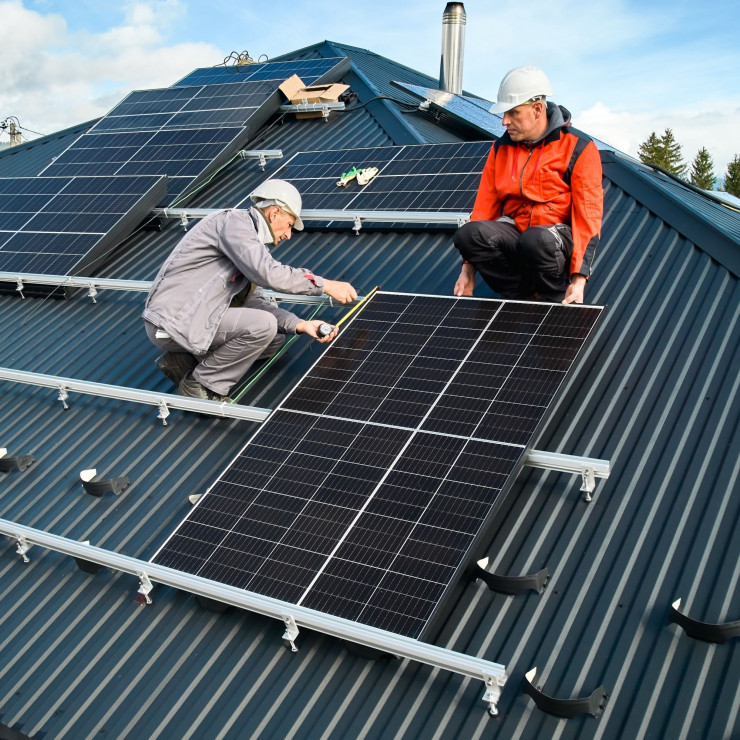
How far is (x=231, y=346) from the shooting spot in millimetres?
8414

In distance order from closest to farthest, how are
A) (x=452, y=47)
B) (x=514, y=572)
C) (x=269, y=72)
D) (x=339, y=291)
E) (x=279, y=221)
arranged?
1. (x=514, y=572)
2. (x=279, y=221)
3. (x=339, y=291)
4. (x=269, y=72)
5. (x=452, y=47)

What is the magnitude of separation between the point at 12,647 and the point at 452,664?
12.0 ft

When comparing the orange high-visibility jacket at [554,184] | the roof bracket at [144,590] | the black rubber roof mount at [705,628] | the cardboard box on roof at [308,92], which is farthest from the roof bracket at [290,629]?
the cardboard box on roof at [308,92]

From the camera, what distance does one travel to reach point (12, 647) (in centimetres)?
662

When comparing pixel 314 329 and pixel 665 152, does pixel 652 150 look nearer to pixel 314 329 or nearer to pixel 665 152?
pixel 665 152

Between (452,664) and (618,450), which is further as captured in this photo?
(618,450)

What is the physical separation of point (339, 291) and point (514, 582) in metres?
3.69

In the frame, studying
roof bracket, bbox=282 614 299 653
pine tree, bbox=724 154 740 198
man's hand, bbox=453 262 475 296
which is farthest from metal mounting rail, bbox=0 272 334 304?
pine tree, bbox=724 154 740 198

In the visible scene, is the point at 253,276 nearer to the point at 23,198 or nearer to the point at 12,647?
the point at 12,647

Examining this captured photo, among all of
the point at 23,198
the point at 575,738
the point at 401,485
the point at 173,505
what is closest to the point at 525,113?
the point at 401,485

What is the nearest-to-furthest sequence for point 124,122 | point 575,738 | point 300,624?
point 575,738, point 300,624, point 124,122

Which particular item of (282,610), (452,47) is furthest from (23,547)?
(452,47)

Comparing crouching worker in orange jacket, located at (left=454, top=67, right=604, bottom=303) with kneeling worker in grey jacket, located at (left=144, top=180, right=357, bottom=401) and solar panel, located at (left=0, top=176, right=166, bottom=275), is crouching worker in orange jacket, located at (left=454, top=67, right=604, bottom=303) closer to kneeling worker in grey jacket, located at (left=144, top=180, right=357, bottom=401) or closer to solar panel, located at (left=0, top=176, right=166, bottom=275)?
kneeling worker in grey jacket, located at (left=144, top=180, right=357, bottom=401)

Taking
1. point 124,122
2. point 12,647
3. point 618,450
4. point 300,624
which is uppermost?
point 124,122
